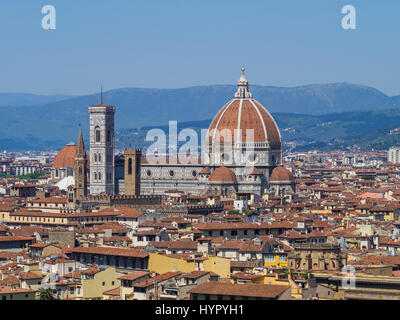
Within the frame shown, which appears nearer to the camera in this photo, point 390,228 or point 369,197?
point 390,228

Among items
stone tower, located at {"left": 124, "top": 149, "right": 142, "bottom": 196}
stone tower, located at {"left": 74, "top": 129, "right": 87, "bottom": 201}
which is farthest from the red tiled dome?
stone tower, located at {"left": 74, "top": 129, "right": 87, "bottom": 201}

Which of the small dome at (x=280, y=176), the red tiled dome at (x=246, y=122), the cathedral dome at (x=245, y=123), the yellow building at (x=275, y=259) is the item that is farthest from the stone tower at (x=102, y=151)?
the yellow building at (x=275, y=259)

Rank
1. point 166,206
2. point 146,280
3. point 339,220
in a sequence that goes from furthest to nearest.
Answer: point 166,206 < point 339,220 < point 146,280

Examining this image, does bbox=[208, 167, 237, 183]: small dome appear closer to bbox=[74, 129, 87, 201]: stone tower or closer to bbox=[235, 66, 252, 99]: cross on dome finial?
bbox=[74, 129, 87, 201]: stone tower

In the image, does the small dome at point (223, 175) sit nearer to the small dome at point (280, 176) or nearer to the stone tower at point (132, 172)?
the small dome at point (280, 176)

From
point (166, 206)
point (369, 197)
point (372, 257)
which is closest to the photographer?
point (372, 257)
